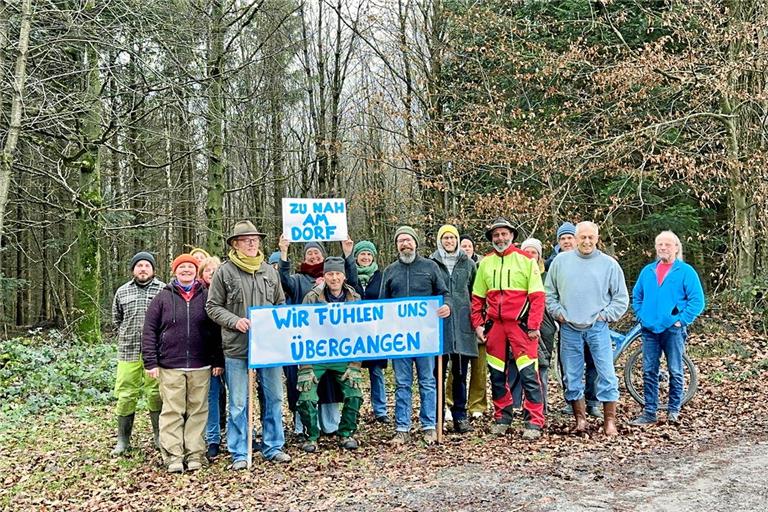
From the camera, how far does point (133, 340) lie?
6.93 meters

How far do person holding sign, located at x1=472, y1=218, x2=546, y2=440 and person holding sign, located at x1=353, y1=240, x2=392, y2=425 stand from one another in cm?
130

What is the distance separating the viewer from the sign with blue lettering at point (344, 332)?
6516mm

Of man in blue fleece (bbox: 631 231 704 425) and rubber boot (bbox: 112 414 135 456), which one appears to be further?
man in blue fleece (bbox: 631 231 704 425)

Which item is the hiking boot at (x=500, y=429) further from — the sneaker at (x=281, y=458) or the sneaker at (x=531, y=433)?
the sneaker at (x=281, y=458)

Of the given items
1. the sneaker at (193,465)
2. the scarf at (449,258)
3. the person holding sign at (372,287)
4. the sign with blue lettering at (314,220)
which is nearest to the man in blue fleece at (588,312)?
the scarf at (449,258)

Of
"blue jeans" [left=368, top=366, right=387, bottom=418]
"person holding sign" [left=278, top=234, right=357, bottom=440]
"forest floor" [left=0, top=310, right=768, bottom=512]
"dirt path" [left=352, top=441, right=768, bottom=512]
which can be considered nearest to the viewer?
"dirt path" [left=352, top=441, right=768, bottom=512]

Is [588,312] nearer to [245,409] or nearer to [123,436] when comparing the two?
[245,409]

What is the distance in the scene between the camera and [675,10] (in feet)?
41.0

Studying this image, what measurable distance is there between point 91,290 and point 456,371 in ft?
31.2

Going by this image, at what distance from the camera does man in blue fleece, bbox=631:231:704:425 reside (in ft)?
23.7

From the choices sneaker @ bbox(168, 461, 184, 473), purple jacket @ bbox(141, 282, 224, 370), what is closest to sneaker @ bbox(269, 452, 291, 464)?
sneaker @ bbox(168, 461, 184, 473)

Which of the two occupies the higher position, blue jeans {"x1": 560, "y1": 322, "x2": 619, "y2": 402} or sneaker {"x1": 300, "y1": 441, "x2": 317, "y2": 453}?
blue jeans {"x1": 560, "y1": 322, "x2": 619, "y2": 402}

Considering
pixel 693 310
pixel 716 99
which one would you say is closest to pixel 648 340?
pixel 693 310

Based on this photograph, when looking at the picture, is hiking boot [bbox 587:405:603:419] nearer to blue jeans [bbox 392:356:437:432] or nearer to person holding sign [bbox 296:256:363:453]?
blue jeans [bbox 392:356:437:432]
